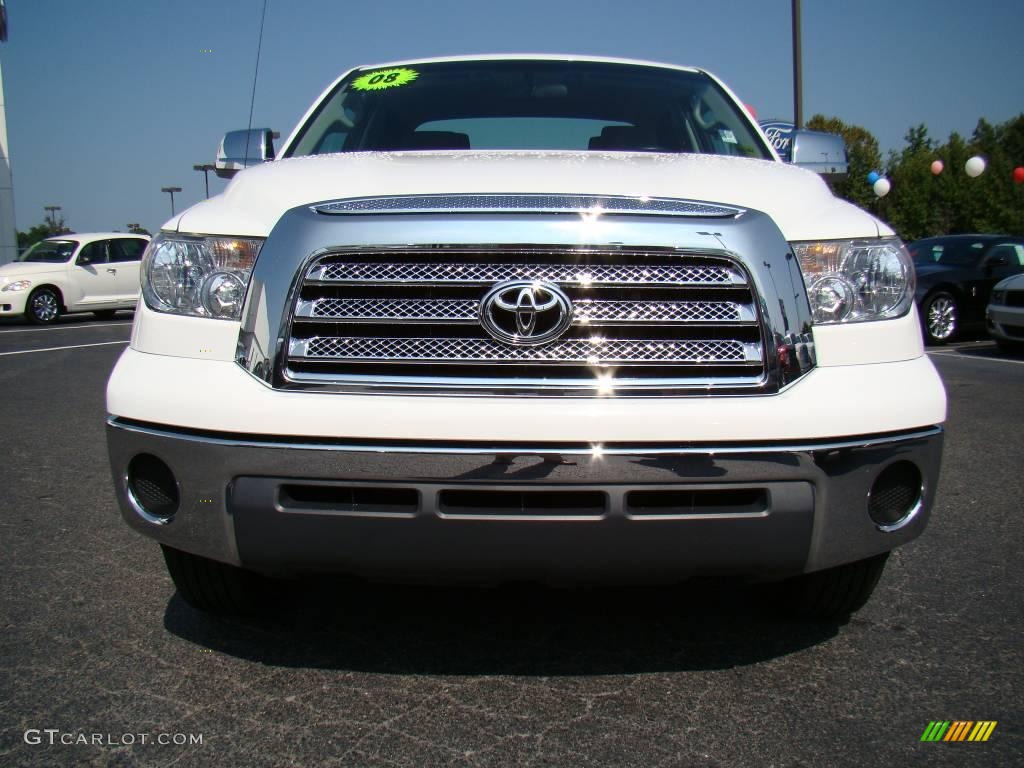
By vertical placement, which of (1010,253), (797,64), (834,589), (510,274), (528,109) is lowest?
(834,589)

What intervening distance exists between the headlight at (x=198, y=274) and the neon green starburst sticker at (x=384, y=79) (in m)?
1.94

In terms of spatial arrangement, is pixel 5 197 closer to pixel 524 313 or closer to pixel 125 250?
pixel 125 250

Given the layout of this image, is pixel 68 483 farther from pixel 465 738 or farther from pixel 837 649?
pixel 837 649

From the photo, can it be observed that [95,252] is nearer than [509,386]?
No

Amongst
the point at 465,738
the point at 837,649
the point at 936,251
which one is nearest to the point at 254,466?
the point at 465,738

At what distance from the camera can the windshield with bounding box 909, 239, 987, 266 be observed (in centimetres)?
1352

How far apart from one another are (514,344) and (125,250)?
18.0 m

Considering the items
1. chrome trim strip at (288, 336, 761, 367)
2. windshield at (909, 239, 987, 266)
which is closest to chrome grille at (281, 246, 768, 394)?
chrome trim strip at (288, 336, 761, 367)

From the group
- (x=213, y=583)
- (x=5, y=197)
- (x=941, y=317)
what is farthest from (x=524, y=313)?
(x=5, y=197)

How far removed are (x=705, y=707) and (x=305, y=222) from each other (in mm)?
1547

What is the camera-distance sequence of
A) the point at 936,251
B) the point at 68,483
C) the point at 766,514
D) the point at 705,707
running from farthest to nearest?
1. the point at 936,251
2. the point at 68,483
3. the point at 705,707
4. the point at 766,514

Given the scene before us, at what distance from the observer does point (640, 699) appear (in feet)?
8.13

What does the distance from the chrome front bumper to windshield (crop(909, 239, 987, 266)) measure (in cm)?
1245

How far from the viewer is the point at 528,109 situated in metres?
4.23
